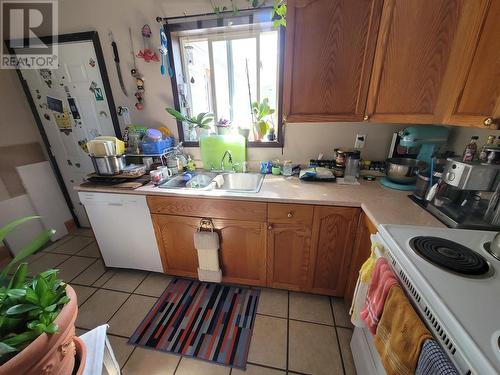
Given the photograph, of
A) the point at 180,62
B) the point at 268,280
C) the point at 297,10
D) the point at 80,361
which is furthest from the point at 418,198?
the point at 180,62

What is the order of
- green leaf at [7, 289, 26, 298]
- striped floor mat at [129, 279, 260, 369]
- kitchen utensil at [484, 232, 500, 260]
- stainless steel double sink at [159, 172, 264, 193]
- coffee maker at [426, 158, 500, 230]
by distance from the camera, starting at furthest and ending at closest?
stainless steel double sink at [159, 172, 264, 193] < striped floor mat at [129, 279, 260, 369] < coffee maker at [426, 158, 500, 230] < kitchen utensil at [484, 232, 500, 260] < green leaf at [7, 289, 26, 298]

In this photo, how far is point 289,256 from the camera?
4.83 feet

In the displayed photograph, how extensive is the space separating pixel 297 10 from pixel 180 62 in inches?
43.0

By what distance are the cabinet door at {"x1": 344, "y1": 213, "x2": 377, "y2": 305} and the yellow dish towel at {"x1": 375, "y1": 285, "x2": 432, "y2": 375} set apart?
437mm

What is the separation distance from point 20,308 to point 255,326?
1.23 meters

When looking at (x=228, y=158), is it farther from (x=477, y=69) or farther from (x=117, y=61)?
(x=477, y=69)

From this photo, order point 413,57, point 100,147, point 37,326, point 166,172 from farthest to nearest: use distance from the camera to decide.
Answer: point 166,172 < point 100,147 < point 413,57 < point 37,326

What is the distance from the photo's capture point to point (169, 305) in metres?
1.55

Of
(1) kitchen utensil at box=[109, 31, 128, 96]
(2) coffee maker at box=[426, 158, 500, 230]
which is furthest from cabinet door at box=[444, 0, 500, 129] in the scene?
(1) kitchen utensil at box=[109, 31, 128, 96]

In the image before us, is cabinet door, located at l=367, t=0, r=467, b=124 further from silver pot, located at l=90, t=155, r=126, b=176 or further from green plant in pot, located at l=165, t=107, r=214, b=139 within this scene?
silver pot, located at l=90, t=155, r=126, b=176

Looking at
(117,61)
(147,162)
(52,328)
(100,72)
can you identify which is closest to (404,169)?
(52,328)

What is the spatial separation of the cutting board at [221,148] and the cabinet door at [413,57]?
40.0 inches

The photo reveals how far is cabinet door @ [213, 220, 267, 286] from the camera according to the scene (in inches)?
56.6

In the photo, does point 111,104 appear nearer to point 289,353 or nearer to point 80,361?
point 80,361
